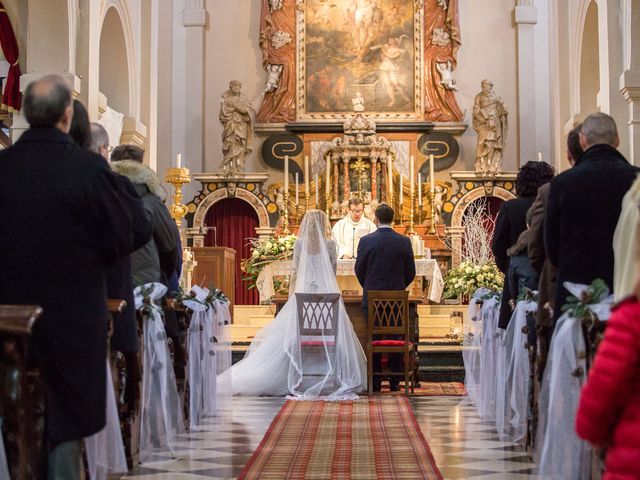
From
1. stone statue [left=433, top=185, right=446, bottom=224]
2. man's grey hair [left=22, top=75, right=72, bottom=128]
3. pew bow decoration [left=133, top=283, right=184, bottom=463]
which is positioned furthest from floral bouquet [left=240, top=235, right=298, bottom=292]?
man's grey hair [left=22, top=75, right=72, bottom=128]

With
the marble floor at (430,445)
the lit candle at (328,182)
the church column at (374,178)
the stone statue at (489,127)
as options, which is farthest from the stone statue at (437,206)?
the marble floor at (430,445)

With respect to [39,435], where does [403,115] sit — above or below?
above

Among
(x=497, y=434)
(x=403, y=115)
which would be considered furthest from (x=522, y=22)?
(x=497, y=434)

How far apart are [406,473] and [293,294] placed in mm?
4871

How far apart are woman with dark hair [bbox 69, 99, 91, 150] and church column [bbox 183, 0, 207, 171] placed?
15.2m

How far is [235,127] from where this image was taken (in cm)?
1886

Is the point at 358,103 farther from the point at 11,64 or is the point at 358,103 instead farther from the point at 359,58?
the point at 11,64

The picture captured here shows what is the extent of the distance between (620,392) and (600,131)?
8.58 ft

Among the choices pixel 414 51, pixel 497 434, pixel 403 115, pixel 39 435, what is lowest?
pixel 497 434

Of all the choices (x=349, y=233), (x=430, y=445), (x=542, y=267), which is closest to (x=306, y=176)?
(x=349, y=233)

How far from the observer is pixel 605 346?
273 centimetres

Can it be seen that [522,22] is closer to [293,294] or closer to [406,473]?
[293,294]

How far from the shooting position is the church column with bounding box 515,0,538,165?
64.1ft

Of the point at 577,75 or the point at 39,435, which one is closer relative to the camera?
the point at 39,435
